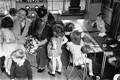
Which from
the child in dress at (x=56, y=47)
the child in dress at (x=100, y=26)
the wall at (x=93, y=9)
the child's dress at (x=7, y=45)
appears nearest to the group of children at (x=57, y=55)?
the child in dress at (x=56, y=47)

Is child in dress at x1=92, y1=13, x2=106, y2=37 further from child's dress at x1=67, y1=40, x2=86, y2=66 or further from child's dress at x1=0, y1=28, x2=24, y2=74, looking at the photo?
child's dress at x1=0, y1=28, x2=24, y2=74

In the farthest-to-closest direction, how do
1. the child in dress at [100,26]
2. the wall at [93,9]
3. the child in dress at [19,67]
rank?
the wall at [93,9] → the child in dress at [100,26] → the child in dress at [19,67]

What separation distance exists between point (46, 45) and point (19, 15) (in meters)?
0.63

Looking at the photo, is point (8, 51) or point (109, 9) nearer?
point (8, 51)

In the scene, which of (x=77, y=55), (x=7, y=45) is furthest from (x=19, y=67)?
(x=77, y=55)

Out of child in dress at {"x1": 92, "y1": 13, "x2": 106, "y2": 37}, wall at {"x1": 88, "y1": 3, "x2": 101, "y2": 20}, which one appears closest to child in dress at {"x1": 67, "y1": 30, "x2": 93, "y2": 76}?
child in dress at {"x1": 92, "y1": 13, "x2": 106, "y2": 37}

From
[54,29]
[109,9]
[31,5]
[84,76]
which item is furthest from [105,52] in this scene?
[31,5]

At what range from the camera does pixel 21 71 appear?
2262 mm

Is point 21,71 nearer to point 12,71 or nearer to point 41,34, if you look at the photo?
point 12,71

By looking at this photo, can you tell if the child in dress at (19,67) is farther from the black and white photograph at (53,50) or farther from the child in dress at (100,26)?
the child in dress at (100,26)

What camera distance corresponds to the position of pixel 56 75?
260cm

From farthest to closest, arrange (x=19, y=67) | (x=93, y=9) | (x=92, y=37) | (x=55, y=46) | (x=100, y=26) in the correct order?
(x=93, y=9), (x=100, y=26), (x=92, y=37), (x=55, y=46), (x=19, y=67)

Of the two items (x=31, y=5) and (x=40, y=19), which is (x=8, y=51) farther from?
(x=31, y=5)

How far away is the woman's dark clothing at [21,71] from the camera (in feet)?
7.41
